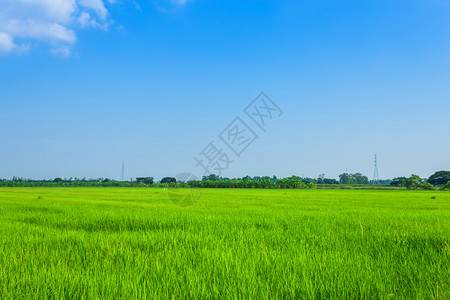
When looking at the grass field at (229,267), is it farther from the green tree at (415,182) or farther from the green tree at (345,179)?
the green tree at (345,179)

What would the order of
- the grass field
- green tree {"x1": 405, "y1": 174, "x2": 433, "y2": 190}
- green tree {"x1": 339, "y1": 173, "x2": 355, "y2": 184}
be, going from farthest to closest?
green tree {"x1": 339, "y1": 173, "x2": 355, "y2": 184} < green tree {"x1": 405, "y1": 174, "x2": 433, "y2": 190} < the grass field

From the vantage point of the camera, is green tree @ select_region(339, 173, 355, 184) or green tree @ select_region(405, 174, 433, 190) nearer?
green tree @ select_region(405, 174, 433, 190)

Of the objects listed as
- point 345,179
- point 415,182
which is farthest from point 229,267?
point 345,179

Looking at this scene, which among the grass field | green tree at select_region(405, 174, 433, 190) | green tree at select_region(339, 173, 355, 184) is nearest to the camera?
the grass field

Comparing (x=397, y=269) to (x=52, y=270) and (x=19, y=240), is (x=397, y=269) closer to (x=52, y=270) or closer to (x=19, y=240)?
(x=52, y=270)

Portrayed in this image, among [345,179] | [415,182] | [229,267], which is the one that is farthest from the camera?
[345,179]

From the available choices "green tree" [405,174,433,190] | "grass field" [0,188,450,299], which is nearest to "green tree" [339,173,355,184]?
"green tree" [405,174,433,190]

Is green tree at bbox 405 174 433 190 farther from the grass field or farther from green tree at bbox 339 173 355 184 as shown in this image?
the grass field

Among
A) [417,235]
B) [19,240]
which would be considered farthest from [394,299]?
[19,240]

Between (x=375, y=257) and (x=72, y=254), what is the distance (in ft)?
11.0

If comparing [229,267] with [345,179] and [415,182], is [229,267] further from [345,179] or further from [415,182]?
[345,179]

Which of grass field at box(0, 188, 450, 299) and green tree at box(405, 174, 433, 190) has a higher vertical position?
grass field at box(0, 188, 450, 299)

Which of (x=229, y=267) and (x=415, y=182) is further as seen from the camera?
(x=415, y=182)

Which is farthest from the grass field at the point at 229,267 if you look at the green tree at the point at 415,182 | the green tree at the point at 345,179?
the green tree at the point at 345,179
